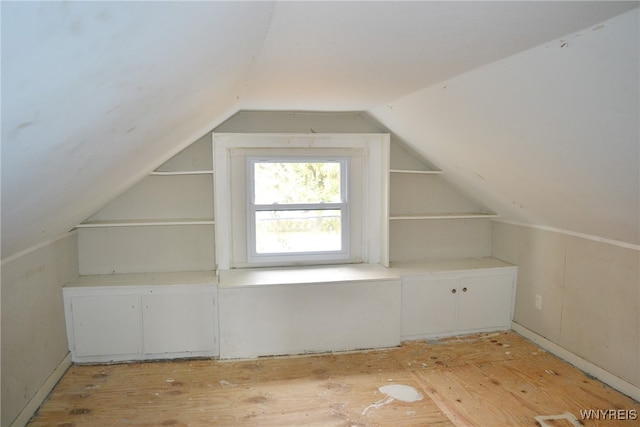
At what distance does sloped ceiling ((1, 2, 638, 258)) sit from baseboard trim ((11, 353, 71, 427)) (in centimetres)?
99

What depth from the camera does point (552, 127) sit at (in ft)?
7.08

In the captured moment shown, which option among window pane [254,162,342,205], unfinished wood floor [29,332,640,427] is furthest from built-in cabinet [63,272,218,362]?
window pane [254,162,342,205]

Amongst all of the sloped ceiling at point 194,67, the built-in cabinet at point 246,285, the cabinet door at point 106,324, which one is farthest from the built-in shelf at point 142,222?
the sloped ceiling at point 194,67

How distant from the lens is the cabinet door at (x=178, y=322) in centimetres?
340

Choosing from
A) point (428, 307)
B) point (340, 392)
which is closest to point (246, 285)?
point (340, 392)

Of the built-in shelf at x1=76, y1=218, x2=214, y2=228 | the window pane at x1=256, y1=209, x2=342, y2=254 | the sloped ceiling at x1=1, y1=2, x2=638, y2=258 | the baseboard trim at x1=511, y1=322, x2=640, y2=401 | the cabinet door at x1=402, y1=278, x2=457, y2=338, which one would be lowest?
the baseboard trim at x1=511, y1=322, x2=640, y2=401

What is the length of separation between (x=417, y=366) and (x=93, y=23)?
3207 millimetres

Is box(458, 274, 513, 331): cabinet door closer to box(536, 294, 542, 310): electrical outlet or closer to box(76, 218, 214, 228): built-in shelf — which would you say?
box(536, 294, 542, 310): electrical outlet

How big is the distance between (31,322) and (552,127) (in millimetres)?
3220

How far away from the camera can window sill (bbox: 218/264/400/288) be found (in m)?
3.51

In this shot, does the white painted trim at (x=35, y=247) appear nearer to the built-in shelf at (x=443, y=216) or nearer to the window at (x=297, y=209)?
the window at (x=297, y=209)

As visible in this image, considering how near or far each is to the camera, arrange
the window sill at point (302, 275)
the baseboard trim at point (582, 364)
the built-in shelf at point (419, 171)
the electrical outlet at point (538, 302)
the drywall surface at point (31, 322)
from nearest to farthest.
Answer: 1. the drywall surface at point (31, 322)
2. the baseboard trim at point (582, 364)
3. the window sill at point (302, 275)
4. the electrical outlet at point (538, 302)
5. the built-in shelf at point (419, 171)

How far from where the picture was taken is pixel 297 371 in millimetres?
3279

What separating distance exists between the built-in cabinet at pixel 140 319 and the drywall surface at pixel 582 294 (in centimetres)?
272
